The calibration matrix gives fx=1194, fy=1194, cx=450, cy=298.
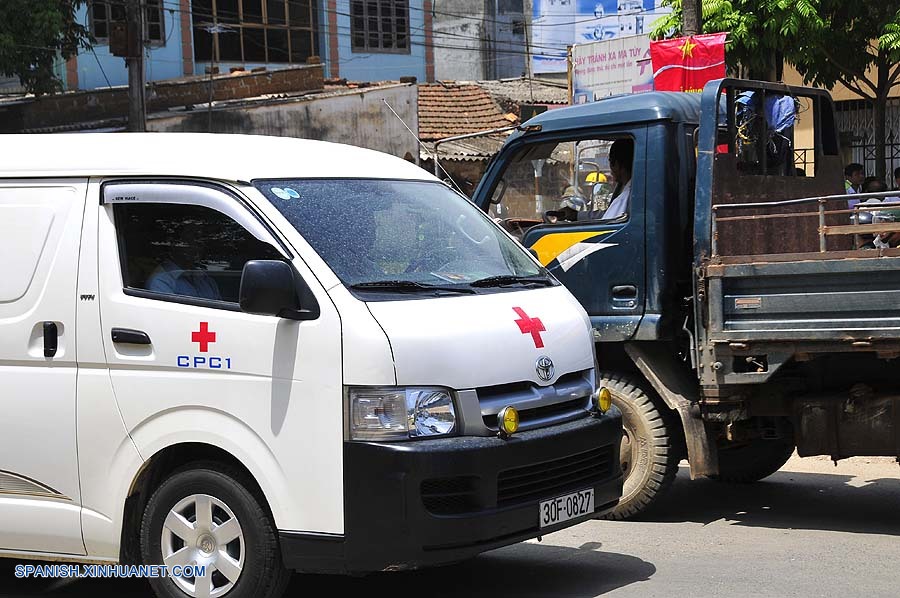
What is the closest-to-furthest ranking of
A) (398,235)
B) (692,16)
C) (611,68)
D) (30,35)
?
(398,235) < (692,16) < (611,68) < (30,35)

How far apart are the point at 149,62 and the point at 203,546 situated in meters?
26.4

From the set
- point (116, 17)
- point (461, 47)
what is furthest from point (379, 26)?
point (116, 17)

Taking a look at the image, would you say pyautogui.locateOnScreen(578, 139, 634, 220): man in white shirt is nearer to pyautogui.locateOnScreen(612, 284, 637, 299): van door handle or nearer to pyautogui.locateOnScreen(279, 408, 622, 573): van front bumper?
pyautogui.locateOnScreen(612, 284, 637, 299): van door handle

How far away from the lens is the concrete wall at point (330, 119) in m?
23.0

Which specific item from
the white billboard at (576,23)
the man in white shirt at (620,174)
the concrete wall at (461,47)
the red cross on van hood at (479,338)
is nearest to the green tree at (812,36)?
the man in white shirt at (620,174)

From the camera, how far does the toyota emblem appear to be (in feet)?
15.9

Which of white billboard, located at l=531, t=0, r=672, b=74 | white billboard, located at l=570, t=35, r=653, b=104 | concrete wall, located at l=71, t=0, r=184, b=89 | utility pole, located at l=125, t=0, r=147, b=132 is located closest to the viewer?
white billboard, located at l=570, t=35, r=653, b=104

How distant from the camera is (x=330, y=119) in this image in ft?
79.1

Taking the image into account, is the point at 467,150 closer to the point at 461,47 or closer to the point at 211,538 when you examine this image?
the point at 461,47

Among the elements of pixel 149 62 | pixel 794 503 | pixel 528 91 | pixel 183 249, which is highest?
pixel 149 62

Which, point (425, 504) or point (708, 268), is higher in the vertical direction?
point (708, 268)

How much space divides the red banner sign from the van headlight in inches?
331

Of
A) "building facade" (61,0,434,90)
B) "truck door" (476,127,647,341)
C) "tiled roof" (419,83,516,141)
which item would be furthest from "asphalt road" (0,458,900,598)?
"building facade" (61,0,434,90)

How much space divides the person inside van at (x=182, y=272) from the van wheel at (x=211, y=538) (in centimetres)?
73
